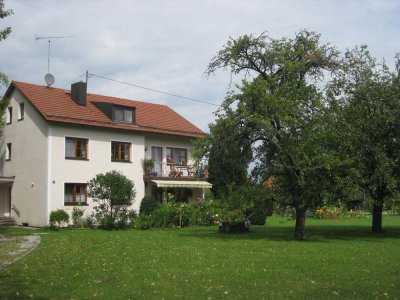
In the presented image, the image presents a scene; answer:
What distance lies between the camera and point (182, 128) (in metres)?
39.1

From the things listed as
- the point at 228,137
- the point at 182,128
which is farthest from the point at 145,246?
the point at 182,128

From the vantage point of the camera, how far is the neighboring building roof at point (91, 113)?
106ft

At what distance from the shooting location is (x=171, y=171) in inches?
1460

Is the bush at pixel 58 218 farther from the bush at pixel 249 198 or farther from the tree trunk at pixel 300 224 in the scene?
the tree trunk at pixel 300 224

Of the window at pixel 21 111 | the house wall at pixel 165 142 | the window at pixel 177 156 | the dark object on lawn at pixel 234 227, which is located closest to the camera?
the dark object on lawn at pixel 234 227

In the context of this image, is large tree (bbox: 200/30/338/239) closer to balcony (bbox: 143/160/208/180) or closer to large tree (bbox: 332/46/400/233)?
large tree (bbox: 332/46/400/233)

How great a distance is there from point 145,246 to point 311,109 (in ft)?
28.1

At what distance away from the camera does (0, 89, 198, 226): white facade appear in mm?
31031

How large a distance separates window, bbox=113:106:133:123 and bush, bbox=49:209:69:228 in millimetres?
7945

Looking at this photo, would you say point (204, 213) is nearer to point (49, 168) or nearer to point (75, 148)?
point (75, 148)

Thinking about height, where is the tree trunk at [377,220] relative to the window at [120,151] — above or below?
below

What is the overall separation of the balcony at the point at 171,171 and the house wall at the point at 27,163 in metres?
7.34

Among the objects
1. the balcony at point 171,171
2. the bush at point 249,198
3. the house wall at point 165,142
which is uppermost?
the house wall at point 165,142

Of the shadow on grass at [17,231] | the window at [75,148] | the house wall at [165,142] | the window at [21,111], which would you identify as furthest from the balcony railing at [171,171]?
the shadow on grass at [17,231]
